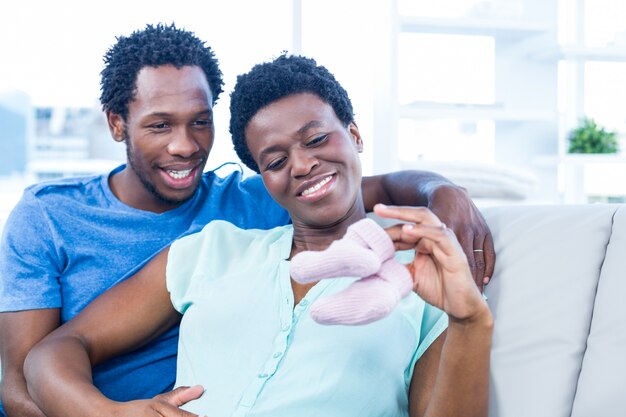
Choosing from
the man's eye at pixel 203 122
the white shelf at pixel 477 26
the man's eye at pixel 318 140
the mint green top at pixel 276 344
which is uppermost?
the white shelf at pixel 477 26

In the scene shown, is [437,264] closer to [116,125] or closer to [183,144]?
[183,144]

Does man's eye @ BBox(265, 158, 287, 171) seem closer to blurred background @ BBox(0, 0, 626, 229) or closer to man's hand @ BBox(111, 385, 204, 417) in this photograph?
man's hand @ BBox(111, 385, 204, 417)

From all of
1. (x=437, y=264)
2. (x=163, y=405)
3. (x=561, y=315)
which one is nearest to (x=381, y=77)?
(x=561, y=315)

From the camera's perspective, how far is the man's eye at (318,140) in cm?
144

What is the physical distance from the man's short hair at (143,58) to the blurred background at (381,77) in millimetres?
889

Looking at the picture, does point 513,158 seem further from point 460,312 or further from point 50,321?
point 460,312

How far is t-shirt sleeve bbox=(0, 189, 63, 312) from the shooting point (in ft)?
5.45

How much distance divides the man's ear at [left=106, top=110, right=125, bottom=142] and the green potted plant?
2270mm

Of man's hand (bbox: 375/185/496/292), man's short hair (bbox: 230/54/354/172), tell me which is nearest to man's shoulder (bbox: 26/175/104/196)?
man's short hair (bbox: 230/54/354/172)

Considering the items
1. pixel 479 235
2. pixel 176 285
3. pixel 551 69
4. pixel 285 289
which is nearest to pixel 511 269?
pixel 479 235

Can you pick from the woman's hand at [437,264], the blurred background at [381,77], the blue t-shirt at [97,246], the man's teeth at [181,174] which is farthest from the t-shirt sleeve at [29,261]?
the blurred background at [381,77]

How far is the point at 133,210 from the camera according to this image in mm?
1773

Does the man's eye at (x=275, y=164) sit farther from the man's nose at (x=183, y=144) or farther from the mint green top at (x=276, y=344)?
the man's nose at (x=183, y=144)

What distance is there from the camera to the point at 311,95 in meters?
1.49
